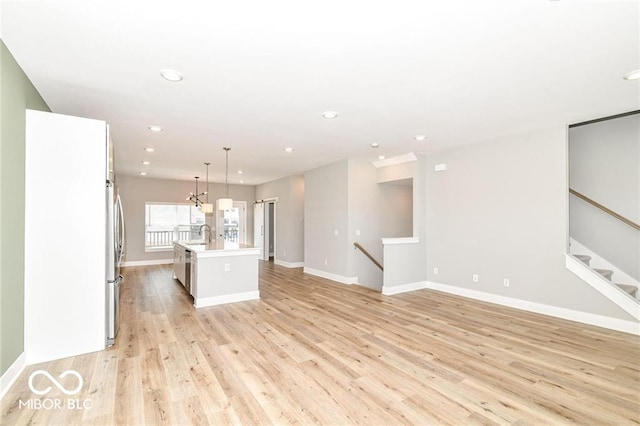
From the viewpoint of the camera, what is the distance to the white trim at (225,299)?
4656 mm

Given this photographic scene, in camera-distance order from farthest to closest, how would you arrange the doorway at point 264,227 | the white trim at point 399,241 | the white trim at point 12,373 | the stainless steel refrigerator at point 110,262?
1. the doorway at point 264,227
2. the white trim at point 399,241
3. the stainless steel refrigerator at point 110,262
4. the white trim at point 12,373

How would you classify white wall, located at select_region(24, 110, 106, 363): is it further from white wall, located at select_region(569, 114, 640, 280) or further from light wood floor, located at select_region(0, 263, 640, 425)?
white wall, located at select_region(569, 114, 640, 280)

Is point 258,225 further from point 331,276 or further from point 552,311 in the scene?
point 552,311

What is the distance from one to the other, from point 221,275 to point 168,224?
5827 millimetres

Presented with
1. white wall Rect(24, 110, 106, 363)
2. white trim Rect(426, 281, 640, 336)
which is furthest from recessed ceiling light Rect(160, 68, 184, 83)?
white trim Rect(426, 281, 640, 336)

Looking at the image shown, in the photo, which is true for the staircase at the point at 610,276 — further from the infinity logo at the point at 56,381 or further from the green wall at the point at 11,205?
the green wall at the point at 11,205

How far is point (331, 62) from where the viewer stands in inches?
99.1

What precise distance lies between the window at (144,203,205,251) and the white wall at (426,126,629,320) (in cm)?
752

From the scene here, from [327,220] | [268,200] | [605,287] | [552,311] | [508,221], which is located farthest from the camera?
[268,200]

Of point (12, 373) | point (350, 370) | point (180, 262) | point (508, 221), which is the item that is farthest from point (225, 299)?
point (508, 221)

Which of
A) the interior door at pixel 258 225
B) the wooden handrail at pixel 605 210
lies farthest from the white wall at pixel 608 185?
the interior door at pixel 258 225

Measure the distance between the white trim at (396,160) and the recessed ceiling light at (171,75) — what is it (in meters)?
4.34

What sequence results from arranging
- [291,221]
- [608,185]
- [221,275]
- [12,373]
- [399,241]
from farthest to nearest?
1. [291,221]
2. [399,241]
3. [221,275]
4. [608,185]
5. [12,373]

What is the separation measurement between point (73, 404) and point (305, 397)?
1.67 meters
